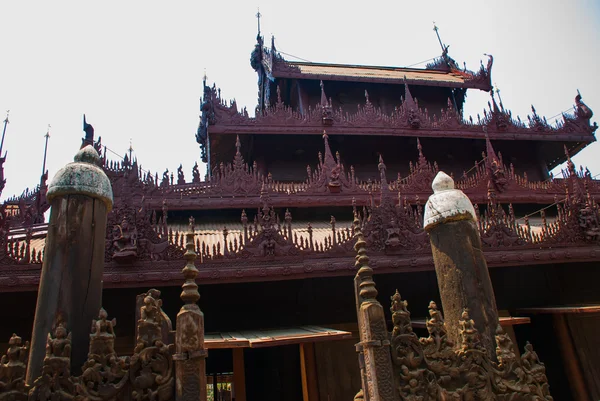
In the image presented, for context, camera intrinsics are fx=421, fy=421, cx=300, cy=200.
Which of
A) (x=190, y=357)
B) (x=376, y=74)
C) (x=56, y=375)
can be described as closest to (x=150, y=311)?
(x=190, y=357)

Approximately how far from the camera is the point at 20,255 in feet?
25.6

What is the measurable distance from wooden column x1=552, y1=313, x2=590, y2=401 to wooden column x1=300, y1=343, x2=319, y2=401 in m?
5.77

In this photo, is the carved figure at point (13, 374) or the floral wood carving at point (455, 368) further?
the floral wood carving at point (455, 368)

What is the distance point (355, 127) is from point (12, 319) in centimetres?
1082

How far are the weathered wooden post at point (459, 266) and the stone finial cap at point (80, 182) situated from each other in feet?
13.0

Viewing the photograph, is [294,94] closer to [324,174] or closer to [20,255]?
[324,174]

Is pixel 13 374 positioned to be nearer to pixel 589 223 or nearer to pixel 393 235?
pixel 393 235

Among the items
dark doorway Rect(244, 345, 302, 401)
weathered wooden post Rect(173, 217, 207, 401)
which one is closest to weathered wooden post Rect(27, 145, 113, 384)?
weathered wooden post Rect(173, 217, 207, 401)

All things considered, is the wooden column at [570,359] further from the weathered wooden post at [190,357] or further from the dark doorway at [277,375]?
the weathered wooden post at [190,357]

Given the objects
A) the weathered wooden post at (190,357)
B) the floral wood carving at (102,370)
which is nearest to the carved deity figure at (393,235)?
the weathered wooden post at (190,357)

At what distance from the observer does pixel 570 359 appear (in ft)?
31.1

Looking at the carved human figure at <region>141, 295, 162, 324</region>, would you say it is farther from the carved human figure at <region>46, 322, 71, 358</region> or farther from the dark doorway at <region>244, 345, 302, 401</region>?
the dark doorway at <region>244, 345, 302, 401</region>

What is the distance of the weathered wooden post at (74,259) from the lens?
4066 mm

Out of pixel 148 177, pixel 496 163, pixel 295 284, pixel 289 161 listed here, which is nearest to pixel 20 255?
pixel 148 177
